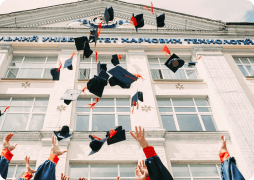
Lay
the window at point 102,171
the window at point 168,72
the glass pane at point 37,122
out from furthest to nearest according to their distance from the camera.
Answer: the window at point 168,72
the glass pane at point 37,122
the window at point 102,171

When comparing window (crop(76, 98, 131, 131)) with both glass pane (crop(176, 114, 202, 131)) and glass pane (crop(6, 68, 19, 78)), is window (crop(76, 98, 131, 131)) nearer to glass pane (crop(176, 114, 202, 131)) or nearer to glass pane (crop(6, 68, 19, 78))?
glass pane (crop(176, 114, 202, 131))

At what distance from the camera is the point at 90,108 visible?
9.95 metres

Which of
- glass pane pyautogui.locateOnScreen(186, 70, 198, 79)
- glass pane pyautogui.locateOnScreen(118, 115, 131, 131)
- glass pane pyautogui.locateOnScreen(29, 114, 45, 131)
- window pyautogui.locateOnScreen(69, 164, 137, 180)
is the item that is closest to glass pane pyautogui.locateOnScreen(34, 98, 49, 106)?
glass pane pyautogui.locateOnScreen(29, 114, 45, 131)

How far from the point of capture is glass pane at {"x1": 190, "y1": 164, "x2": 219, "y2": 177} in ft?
25.7

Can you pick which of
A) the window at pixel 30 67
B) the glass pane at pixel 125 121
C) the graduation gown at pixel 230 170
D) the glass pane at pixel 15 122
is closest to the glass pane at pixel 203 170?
the glass pane at pixel 125 121

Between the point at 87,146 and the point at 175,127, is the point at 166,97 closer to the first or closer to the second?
the point at 175,127

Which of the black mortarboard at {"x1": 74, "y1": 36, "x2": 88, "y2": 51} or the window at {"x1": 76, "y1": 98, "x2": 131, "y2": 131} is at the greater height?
the black mortarboard at {"x1": 74, "y1": 36, "x2": 88, "y2": 51}

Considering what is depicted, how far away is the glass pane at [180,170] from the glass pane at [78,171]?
3.03 m

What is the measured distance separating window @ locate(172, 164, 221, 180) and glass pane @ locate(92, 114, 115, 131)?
9.69 ft

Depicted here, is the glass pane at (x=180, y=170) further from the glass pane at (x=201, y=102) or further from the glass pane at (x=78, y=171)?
the glass pane at (x=201, y=102)

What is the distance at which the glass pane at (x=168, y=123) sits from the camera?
9.35 metres

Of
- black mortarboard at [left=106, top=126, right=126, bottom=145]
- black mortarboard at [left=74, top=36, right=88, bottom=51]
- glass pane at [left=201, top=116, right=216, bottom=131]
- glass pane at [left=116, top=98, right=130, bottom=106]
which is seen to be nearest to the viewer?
black mortarboard at [left=106, top=126, right=126, bottom=145]

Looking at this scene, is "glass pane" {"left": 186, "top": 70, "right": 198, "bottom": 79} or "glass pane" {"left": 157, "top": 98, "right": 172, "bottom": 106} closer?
"glass pane" {"left": 157, "top": 98, "right": 172, "bottom": 106}

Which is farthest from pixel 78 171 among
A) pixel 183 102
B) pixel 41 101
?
pixel 183 102
